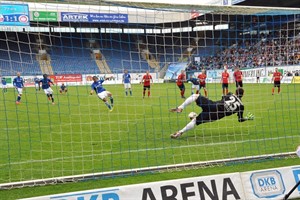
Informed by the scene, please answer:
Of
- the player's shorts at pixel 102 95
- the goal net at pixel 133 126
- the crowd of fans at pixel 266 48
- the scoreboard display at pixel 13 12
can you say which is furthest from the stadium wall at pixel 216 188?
the player's shorts at pixel 102 95

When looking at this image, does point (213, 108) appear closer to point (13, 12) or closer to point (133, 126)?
point (133, 126)

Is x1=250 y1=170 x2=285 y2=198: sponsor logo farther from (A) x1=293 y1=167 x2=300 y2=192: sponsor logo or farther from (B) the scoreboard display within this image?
(B) the scoreboard display

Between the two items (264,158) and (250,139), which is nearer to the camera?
(264,158)

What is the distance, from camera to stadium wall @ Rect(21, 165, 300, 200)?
4.47 metres

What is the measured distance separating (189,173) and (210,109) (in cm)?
274

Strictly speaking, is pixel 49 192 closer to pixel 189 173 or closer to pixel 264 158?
pixel 189 173

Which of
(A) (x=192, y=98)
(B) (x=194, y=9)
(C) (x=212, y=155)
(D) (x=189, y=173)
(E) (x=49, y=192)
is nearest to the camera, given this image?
(E) (x=49, y=192)

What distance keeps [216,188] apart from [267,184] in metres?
0.76

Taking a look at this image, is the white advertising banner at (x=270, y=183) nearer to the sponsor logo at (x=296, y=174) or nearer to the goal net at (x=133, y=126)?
the sponsor logo at (x=296, y=174)

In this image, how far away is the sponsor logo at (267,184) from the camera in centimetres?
494

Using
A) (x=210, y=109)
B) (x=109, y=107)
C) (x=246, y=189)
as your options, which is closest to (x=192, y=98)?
(x=210, y=109)

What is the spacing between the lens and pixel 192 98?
839 cm

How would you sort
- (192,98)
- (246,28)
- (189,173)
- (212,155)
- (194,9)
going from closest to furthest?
(189,173) → (194,9) → (212,155) → (192,98) → (246,28)

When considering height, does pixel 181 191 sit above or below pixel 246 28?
below
